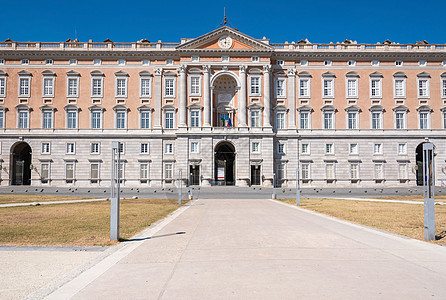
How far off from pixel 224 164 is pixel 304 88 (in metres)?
17.7

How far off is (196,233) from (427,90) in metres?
58.0

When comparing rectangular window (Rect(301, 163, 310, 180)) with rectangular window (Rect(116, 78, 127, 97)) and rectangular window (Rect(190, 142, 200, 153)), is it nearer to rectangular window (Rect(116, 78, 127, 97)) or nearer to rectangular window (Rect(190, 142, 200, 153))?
rectangular window (Rect(190, 142, 200, 153))

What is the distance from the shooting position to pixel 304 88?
197 feet

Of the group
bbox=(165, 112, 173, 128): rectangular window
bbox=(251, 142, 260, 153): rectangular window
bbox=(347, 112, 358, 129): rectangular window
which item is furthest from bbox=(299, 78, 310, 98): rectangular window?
bbox=(165, 112, 173, 128): rectangular window

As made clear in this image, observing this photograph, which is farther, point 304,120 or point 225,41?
point 304,120

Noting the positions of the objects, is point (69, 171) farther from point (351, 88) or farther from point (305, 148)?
point (351, 88)

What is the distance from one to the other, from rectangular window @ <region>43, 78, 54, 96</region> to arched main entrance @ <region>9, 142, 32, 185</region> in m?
8.82

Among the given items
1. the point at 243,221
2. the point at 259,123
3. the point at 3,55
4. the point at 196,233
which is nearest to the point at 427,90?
the point at 259,123

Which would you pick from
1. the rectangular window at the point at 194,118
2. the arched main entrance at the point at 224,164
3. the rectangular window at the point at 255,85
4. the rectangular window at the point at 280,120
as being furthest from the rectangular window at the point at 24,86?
the rectangular window at the point at 280,120

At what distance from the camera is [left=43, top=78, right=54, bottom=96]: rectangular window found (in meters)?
59.1

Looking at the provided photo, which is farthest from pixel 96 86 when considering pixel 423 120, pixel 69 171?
pixel 423 120

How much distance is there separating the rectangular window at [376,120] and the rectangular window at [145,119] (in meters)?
35.4

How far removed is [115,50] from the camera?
5884cm

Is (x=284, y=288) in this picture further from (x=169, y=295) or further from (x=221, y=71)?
(x=221, y=71)
